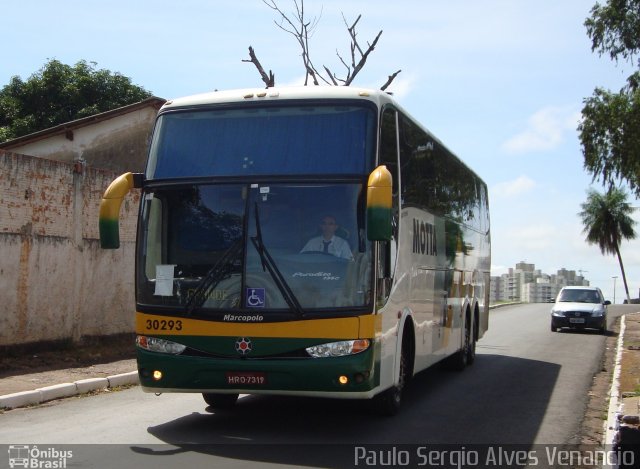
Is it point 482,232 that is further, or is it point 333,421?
point 482,232

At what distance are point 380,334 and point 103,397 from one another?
4.70 m

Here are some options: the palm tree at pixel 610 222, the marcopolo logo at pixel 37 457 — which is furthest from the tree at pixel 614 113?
the palm tree at pixel 610 222

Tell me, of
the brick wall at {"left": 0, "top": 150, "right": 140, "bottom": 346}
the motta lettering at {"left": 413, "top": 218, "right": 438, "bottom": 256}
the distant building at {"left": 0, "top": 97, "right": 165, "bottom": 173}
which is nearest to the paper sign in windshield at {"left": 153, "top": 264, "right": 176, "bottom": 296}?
the motta lettering at {"left": 413, "top": 218, "right": 438, "bottom": 256}

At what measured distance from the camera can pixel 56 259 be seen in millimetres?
15086

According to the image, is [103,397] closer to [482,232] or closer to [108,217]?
[108,217]

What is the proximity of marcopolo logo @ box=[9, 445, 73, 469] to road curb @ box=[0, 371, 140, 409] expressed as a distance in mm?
2775

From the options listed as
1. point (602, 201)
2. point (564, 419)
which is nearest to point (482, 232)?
point (564, 419)

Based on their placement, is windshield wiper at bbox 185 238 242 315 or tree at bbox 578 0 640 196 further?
tree at bbox 578 0 640 196

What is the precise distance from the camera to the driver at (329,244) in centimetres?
818

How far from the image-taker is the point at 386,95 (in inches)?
362

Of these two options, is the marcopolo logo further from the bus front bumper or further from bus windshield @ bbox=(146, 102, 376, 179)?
bus windshield @ bbox=(146, 102, 376, 179)

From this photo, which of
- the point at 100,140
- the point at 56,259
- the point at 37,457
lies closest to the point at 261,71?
the point at 100,140

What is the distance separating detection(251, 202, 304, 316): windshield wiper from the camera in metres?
8.10

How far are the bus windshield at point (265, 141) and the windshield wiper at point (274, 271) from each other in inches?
25.5
